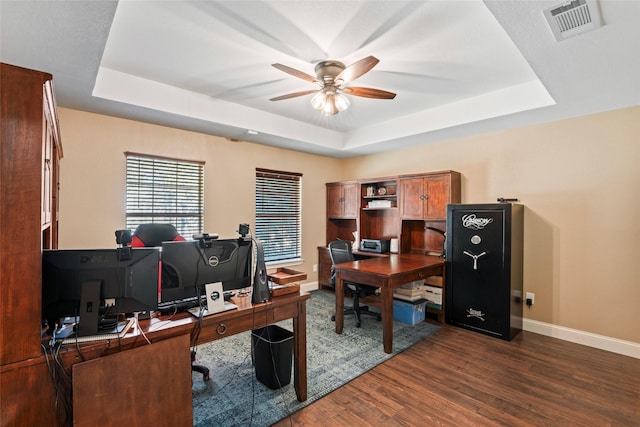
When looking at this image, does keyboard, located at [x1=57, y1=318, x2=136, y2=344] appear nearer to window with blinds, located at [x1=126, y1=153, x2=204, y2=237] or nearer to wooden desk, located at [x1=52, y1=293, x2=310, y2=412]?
wooden desk, located at [x1=52, y1=293, x2=310, y2=412]

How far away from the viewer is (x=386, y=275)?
10.2ft

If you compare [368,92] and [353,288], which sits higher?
[368,92]

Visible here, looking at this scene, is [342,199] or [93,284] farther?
[342,199]

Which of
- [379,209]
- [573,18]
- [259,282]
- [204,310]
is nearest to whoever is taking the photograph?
[573,18]

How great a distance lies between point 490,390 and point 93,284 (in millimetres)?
Result: 2943

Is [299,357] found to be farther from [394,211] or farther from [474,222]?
[394,211]

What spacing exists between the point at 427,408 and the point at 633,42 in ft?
9.65

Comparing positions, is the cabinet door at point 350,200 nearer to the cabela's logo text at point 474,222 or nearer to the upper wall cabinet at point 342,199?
the upper wall cabinet at point 342,199

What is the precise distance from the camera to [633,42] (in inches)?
79.3

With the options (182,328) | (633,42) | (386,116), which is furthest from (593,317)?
(182,328)

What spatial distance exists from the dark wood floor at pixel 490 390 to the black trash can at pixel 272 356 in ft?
1.14

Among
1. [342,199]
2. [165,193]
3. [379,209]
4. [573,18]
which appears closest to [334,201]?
[342,199]

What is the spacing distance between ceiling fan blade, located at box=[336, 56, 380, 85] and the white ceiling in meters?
0.26

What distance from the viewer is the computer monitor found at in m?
1.48
